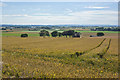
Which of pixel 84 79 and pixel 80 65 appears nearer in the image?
pixel 84 79

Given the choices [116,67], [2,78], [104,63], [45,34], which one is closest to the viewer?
[2,78]

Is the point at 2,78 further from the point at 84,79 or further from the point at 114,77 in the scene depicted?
the point at 114,77

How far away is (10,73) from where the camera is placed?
1308cm

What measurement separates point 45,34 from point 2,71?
103313 millimetres

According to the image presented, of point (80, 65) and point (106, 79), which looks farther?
point (80, 65)

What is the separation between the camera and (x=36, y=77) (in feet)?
39.8

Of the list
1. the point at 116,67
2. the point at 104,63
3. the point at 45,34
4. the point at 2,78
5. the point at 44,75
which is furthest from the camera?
the point at 45,34

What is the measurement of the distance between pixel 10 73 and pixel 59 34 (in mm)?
103727

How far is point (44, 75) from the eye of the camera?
12.7 metres

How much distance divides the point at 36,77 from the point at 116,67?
9.44 m

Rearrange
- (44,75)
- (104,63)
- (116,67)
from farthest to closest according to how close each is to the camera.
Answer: (104,63) → (116,67) → (44,75)

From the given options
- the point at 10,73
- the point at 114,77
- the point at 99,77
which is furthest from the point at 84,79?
the point at 10,73

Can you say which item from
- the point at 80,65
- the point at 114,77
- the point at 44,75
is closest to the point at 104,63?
the point at 80,65

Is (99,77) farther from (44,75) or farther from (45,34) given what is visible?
(45,34)
